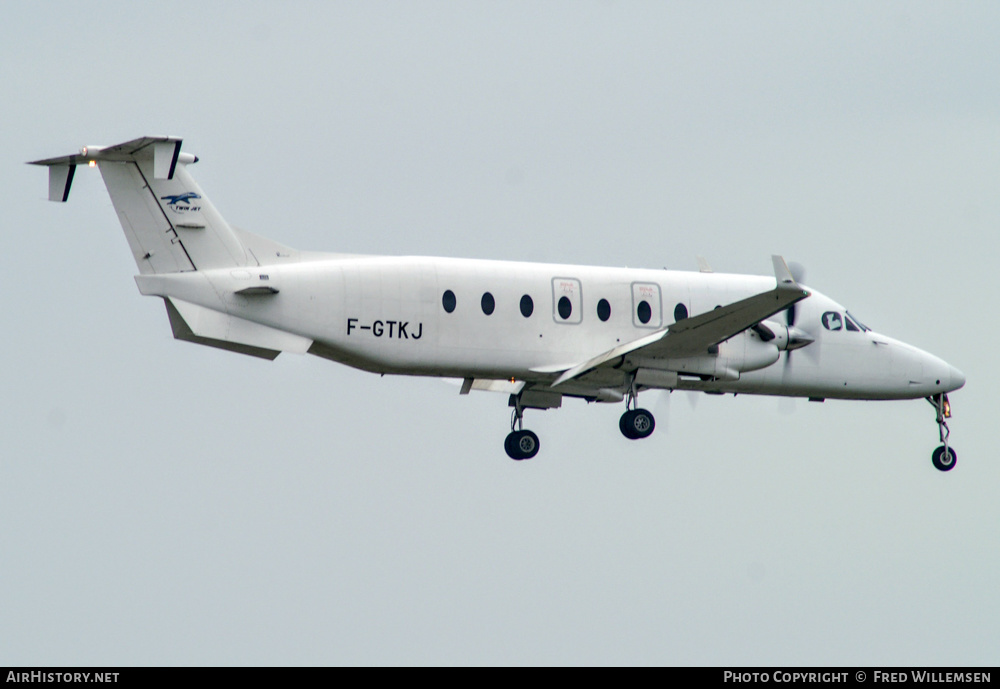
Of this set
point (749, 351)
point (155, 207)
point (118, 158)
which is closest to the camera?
point (118, 158)

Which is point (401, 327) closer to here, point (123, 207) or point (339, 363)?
point (339, 363)

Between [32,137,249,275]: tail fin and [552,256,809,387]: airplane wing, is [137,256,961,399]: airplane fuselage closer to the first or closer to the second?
[32,137,249,275]: tail fin

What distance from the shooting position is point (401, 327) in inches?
1563

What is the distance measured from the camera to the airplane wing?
38.7m

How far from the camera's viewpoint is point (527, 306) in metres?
41.3

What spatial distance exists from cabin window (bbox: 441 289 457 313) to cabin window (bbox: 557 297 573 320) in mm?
2937

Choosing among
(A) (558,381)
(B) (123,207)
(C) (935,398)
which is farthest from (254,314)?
(C) (935,398)

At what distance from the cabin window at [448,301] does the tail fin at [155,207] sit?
4.83m

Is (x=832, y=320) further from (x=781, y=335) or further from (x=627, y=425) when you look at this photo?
(x=627, y=425)

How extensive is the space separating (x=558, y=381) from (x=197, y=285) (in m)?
9.04

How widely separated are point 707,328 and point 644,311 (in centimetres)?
279

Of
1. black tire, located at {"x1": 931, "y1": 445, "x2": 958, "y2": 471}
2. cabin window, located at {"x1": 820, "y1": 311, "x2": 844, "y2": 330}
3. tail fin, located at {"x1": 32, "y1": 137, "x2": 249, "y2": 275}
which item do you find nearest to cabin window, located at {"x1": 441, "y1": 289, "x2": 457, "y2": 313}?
tail fin, located at {"x1": 32, "y1": 137, "x2": 249, "y2": 275}

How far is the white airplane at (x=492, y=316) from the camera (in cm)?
3819

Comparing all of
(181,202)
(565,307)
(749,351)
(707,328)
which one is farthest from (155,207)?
(749,351)
